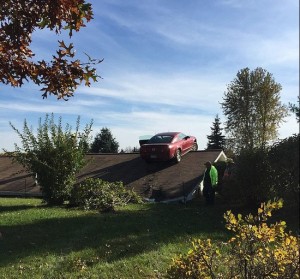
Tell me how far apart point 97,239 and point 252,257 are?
462 centimetres

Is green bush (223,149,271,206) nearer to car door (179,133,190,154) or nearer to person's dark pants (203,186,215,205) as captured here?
person's dark pants (203,186,215,205)

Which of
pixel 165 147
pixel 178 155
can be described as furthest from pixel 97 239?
pixel 178 155

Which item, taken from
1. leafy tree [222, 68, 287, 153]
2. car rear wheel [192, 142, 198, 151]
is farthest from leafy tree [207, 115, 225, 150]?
→ car rear wheel [192, 142, 198, 151]

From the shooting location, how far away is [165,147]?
1786cm

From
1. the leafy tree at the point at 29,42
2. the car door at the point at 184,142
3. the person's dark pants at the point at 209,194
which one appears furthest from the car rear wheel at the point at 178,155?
the leafy tree at the point at 29,42

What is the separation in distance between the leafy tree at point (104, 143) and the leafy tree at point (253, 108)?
1236 centimetres

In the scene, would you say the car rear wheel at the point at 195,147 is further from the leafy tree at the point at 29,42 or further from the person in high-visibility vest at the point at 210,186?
the leafy tree at the point at 29,42

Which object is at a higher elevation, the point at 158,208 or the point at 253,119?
the point at 253,119

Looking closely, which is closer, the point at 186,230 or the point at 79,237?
the point at 79,237

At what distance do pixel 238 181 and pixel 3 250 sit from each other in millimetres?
7174

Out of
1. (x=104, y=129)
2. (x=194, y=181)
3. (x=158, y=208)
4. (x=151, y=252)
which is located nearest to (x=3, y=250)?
(x=151, y=252)

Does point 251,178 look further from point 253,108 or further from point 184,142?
point 253,108

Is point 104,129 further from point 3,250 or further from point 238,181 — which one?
point 3,250

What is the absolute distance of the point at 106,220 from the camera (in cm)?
984
